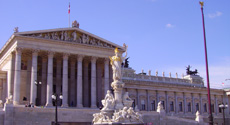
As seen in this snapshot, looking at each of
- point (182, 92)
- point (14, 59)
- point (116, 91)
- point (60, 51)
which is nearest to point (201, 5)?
point (116, 91)

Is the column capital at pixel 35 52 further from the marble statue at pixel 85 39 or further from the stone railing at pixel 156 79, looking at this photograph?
the stone railing at pixel 156 79

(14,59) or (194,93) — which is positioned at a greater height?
(14,59)

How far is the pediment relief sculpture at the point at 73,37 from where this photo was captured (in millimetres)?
52828

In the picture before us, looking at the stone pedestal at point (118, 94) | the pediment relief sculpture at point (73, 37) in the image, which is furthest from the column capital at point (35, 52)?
the stone pedestal at point (118, 94)

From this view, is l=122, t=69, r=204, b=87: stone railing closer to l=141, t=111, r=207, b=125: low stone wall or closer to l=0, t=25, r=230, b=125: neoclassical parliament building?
l=0, t=25, r=230, b=125: neoclassical parliament building

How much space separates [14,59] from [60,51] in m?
7.42

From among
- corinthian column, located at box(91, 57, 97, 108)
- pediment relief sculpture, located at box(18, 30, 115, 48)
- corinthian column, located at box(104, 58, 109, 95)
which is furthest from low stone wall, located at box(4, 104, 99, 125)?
pediment relief sculpture, located at box(18, 30, 115, 48)

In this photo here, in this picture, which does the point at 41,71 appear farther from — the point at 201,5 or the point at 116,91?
the point at 201,5

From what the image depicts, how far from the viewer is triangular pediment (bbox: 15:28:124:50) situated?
5194cm

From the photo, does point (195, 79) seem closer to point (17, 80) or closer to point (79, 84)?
point (79, 84)

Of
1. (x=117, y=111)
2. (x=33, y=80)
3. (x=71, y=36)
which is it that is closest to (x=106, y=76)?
(x=71, y=36)

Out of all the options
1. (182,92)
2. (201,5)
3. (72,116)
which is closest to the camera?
(201,5)

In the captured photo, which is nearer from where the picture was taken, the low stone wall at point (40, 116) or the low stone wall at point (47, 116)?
the low stone wall at point (47, 116)

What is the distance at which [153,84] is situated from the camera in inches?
2906
